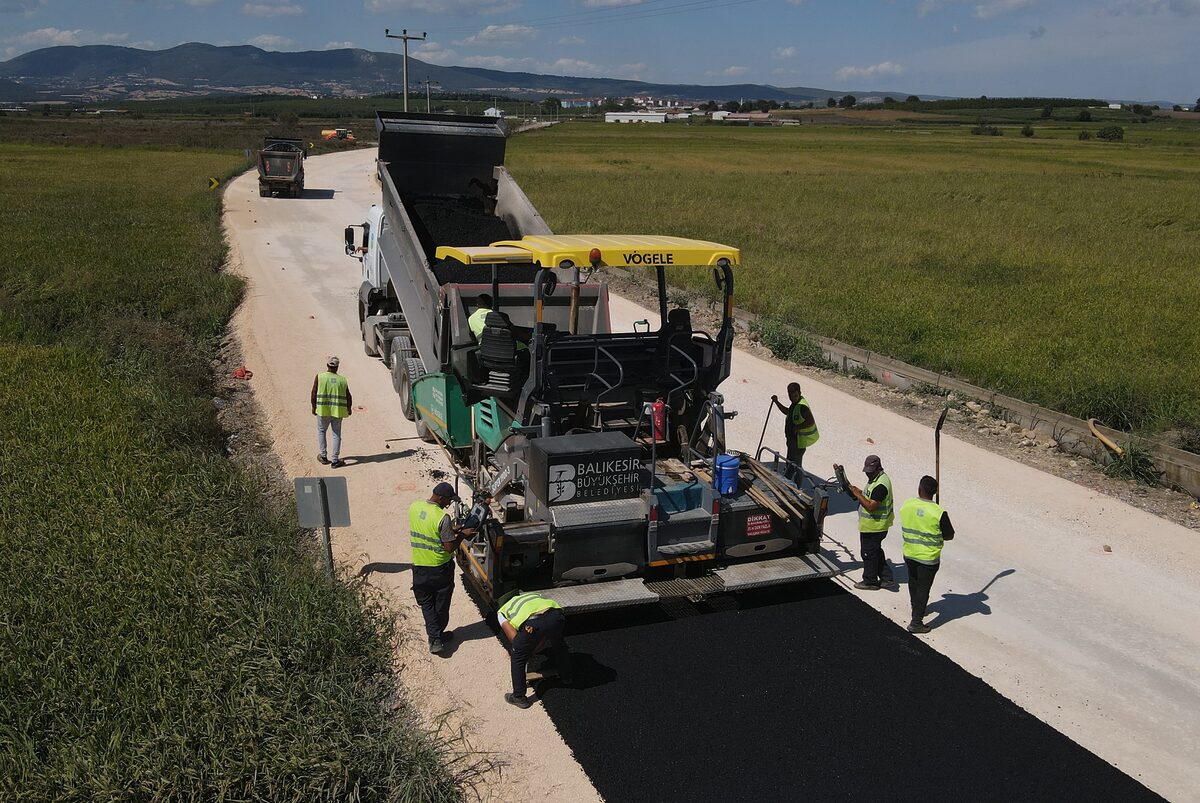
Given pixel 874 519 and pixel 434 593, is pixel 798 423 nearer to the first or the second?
pixel 874 519

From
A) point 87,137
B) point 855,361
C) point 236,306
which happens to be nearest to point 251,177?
point 236,306

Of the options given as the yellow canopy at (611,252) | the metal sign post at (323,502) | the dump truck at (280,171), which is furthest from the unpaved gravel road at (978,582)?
the dump truck at (280,171)

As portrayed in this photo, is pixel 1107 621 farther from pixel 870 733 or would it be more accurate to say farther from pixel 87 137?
pixel 87 137

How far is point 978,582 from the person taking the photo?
8.68 m

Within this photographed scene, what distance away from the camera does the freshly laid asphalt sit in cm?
589

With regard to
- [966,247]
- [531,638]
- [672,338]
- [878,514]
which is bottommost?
[966,247]

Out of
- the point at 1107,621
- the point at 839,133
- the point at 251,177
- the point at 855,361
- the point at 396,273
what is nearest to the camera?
the point at 1107,621

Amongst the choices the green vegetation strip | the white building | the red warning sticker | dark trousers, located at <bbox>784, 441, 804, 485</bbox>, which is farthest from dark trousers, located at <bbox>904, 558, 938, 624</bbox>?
the white building

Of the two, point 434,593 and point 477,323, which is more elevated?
point 477,323

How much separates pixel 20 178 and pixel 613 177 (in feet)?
90.5

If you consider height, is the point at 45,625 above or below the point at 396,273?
below

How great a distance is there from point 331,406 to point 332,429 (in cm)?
27

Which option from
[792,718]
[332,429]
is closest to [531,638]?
[792,718]

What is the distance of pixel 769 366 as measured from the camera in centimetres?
1587
